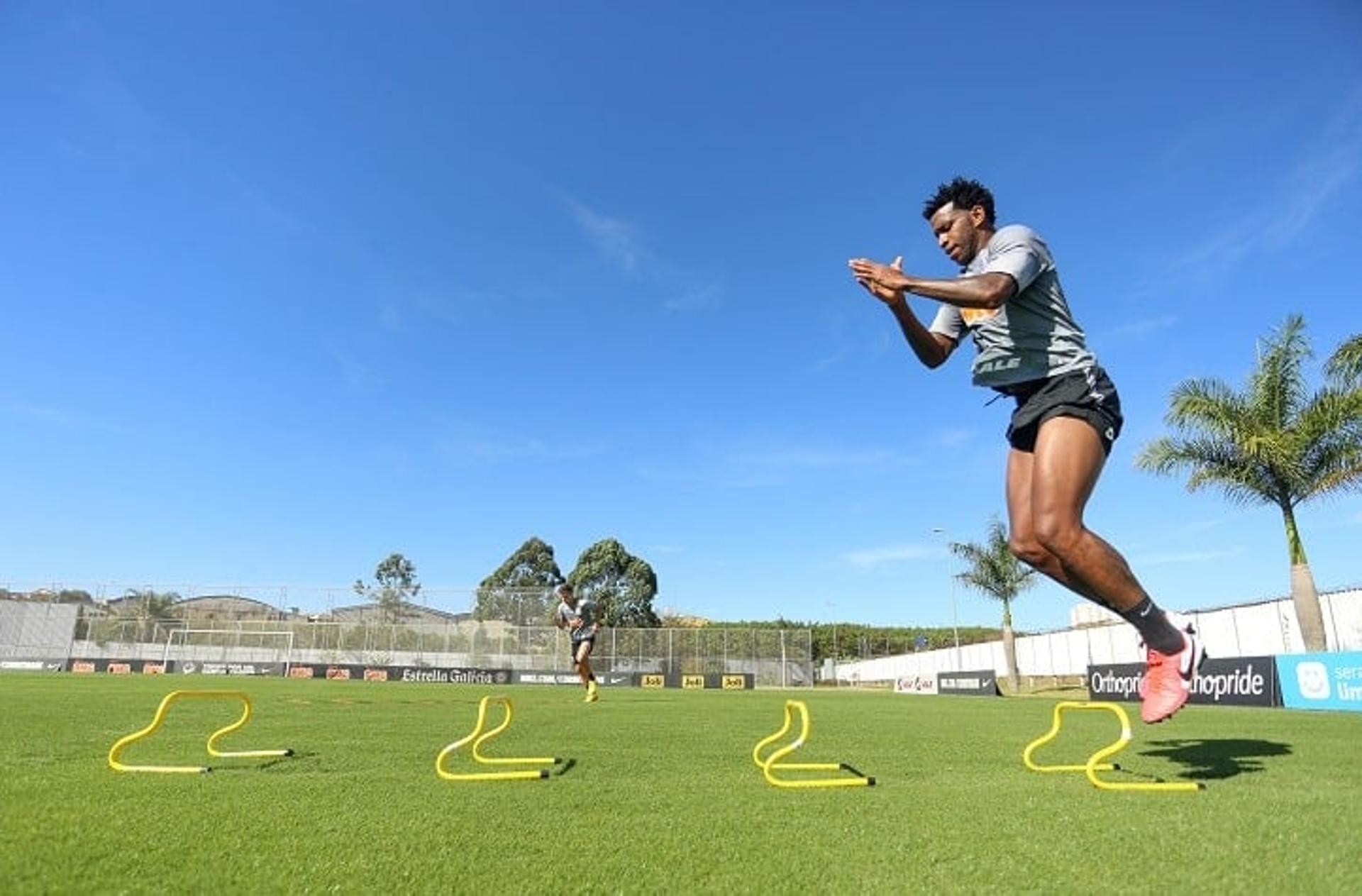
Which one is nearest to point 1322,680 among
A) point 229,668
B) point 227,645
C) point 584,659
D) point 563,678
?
point 584,659

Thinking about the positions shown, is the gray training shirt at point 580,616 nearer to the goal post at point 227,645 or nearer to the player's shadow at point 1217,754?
the player's shadow at point 1217,754

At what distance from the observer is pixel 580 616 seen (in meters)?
15.9

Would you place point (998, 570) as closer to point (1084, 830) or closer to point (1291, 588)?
point (1291, 588)

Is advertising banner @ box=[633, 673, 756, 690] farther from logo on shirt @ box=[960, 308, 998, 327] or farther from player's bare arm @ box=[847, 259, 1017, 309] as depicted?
player's bare arm @ box=[847, 259, 1017, 309]

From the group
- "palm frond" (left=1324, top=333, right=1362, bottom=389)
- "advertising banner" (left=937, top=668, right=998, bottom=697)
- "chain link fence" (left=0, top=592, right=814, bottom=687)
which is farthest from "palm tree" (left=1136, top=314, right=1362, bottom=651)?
"chain link fence" (left=0, top=592, right=814, bottom=687)

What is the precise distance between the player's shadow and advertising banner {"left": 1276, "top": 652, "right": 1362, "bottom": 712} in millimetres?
10695

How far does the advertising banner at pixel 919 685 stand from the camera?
35.4 metres

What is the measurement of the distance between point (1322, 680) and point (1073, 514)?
571 inches

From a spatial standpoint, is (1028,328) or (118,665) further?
(118,665)

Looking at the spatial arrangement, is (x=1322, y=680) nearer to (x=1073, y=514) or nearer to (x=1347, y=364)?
(x=1347, y=364)

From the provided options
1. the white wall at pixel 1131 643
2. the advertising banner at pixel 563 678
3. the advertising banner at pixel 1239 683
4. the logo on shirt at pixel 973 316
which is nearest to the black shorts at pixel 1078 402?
the logo on shirt at pixel 973 316

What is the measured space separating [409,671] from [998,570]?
28.0 meters

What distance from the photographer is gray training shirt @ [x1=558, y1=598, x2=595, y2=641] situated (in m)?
15.9

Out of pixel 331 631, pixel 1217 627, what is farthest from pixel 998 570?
pixel 331 631
